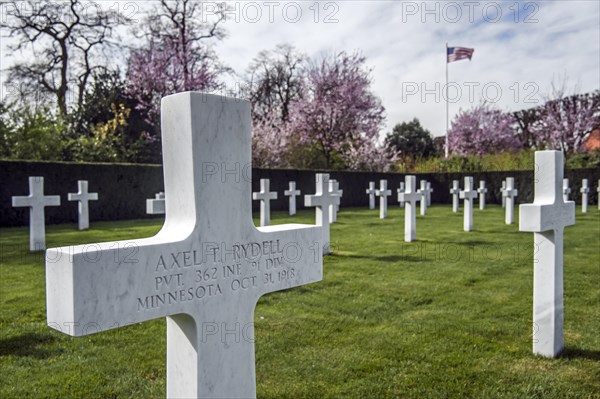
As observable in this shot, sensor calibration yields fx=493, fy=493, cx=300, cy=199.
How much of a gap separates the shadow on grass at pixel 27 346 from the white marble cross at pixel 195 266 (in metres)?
2.13

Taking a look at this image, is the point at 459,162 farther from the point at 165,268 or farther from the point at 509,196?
the point at 165,268

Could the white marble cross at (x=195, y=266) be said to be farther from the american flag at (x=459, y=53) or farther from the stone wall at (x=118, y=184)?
the american flag at (x=459, y=53)

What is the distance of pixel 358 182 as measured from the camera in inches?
838

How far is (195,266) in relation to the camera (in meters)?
1.78

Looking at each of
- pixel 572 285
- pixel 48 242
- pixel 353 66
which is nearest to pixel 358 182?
pixel 353 66

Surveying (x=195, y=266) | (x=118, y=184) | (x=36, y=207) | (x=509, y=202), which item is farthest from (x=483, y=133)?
(x=195, y=266)

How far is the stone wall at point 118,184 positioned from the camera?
12688 mm

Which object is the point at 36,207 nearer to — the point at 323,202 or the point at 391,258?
the point at 323,202

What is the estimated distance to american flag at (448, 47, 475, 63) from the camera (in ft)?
92.2

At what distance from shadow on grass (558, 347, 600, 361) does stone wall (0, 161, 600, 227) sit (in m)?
11.5

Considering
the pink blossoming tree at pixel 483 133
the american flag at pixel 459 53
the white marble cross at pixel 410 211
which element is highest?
the american flag at pixel 459 53

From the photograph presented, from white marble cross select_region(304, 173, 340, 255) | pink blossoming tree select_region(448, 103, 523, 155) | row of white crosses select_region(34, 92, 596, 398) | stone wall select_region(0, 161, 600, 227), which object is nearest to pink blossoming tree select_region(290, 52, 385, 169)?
stone wall select_region(0, 161, 600, 227)

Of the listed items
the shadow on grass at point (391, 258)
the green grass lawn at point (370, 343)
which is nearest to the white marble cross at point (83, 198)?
the green grass lawn at point (370, 343)

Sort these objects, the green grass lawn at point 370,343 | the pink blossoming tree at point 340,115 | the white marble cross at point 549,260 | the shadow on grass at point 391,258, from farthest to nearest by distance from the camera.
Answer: the pink blossoming tree at point 340,115, the shadow on grass at point 391,258, the white marble cross at point 549,260, the green grass lawn at point 370,343
